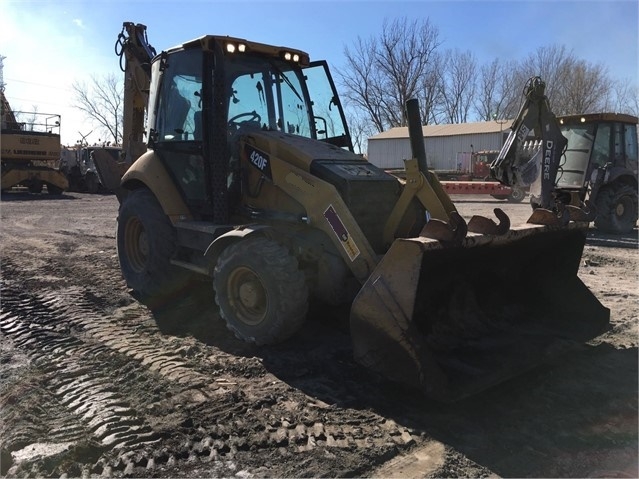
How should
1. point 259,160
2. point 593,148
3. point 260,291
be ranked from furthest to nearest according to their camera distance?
1. point 593,148
2. point 259,160
3. point 260,291

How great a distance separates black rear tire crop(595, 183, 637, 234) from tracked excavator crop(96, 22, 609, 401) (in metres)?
7.73

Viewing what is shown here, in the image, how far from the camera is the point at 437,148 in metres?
40.9

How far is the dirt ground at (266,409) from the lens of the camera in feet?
9.74

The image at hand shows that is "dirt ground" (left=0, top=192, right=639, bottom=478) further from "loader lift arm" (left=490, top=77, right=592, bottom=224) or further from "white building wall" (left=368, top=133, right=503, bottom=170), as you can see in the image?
"white building wall" (left=368, top=133, right=503, bottom=170)

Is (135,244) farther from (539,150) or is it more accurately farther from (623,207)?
(623,207)

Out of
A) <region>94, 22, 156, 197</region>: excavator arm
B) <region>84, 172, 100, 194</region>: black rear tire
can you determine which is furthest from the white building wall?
<region>94, 22, 156, 197</region>: excavator arm

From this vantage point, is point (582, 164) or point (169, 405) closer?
point (169, 405)

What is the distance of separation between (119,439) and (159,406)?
0.43 m

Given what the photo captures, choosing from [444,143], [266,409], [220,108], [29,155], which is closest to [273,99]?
[220,108]

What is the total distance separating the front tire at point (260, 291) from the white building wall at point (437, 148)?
3414 cm

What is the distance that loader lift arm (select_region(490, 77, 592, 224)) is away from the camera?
405 inches

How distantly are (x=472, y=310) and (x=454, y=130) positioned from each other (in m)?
38.0

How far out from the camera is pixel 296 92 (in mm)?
6043

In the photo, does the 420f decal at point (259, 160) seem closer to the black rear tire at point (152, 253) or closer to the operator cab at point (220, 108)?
the operator cab at point (220, 108)
